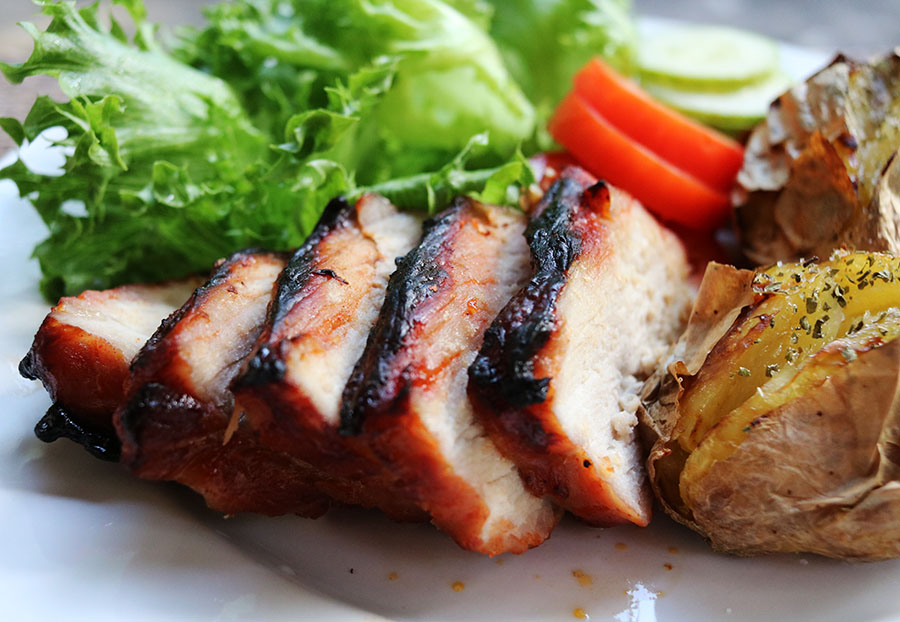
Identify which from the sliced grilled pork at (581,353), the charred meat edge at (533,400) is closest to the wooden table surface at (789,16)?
the sliced grilled pork at (581,353)

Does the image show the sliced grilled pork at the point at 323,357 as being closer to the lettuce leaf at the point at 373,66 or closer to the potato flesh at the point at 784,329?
the potato flesh at the point at 784,329

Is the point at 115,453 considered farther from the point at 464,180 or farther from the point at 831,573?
the point at 831,573

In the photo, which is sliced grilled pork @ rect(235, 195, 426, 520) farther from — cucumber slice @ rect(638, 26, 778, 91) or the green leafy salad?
cucumber slice @ rect(638, 26, 778, 91)

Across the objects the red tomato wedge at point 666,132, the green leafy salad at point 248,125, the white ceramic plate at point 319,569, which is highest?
the red tomato wedge at point 666,132

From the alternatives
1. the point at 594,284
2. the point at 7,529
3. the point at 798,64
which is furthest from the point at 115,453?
the point at 798,64

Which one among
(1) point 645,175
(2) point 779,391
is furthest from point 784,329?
(1) point 645,175
